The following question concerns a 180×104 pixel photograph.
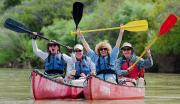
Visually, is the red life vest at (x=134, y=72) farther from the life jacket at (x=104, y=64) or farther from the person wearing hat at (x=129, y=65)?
the life jacket at (x=104, y=64)

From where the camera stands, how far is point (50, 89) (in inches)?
689

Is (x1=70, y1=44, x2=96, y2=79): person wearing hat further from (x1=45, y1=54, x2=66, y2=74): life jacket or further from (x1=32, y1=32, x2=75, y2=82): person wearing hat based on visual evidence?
(x1=45, y1=54, x2=66, y2=74): life jacket

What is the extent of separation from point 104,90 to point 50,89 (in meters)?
1.37

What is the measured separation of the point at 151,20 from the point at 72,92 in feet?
126

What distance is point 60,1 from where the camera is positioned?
247 ft

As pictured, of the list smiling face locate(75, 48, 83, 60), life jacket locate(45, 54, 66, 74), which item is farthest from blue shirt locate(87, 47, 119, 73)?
life jacket locate(45, 54, 66, 74)

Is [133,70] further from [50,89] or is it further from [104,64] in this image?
[50,89]

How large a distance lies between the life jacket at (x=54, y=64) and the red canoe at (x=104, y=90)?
1084mm

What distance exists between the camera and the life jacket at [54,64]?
1800 cm

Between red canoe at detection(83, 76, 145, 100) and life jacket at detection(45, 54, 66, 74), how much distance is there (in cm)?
108

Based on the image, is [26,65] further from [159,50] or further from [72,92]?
[72,92]

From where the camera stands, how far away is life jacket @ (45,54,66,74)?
18000mm

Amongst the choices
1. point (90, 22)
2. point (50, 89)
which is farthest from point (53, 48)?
point (90, 22)

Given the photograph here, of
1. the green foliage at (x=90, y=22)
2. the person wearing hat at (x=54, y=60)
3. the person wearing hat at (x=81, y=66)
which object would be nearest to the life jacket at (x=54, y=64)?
the person wearing hat at (x=54, y=60)
